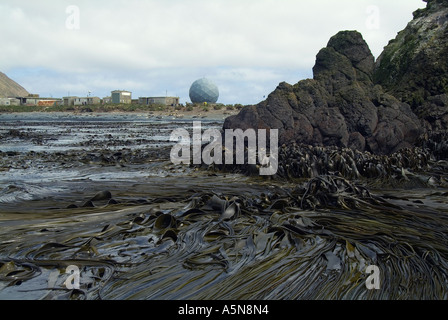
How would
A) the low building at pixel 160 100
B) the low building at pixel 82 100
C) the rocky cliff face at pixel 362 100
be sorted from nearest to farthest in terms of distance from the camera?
the rocky cliff face at pixel 362 100 < the low building at pixel 160 100 < the low building at pixel 82 100

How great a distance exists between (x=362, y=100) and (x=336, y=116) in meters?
0.85

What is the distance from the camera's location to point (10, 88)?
575 ft

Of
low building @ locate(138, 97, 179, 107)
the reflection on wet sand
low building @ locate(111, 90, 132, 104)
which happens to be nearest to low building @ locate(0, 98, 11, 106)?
low building @ locate(111, 90, 132, 104)

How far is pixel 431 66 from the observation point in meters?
11.8

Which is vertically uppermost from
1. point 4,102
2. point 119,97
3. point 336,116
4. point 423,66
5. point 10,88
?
point 10,88

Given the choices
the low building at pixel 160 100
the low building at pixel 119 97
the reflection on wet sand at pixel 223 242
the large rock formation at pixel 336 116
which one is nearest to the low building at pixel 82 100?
the low building at pixel 119 97

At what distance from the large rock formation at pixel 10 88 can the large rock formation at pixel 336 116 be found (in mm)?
171883

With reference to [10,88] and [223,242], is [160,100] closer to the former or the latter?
[223,242]

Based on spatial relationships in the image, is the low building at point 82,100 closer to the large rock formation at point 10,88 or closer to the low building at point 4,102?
the low building at point 4,102

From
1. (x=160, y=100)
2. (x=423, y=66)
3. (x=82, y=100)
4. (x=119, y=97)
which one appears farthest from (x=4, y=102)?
(x=423, y=66)

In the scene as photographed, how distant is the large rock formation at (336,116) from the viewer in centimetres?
973
